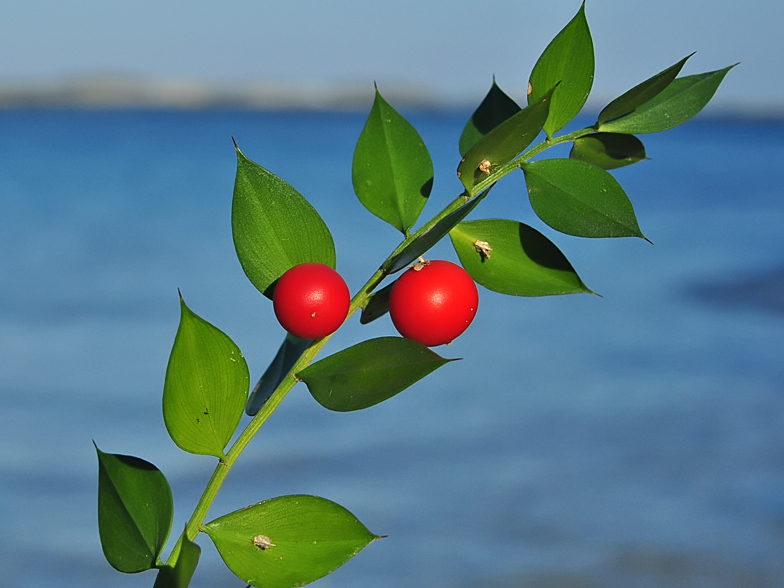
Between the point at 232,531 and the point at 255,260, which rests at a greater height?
the point at 255,260

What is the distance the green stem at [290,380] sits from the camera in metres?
0.45

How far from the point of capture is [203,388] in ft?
1.51

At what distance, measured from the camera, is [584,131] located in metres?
0.54

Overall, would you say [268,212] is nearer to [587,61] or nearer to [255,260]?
[255,260]

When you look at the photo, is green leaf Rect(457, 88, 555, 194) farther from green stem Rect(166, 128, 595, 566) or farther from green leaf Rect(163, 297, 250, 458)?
green leaf Rect(163, 297, 250, 458)

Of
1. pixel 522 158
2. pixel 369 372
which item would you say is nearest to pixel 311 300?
pixel 369 372

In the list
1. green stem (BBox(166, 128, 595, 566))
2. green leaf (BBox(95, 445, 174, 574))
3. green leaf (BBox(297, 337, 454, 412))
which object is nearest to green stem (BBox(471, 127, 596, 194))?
green stem (BBox(166, 128, 595, 566))

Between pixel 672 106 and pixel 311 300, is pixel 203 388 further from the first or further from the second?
pixel 672 106

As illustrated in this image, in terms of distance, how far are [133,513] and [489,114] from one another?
0.36 m

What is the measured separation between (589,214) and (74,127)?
19.6m

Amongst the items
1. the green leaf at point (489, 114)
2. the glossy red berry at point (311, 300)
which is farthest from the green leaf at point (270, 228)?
the green leaf at point (489, 114)

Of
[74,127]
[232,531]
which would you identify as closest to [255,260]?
[232,531]

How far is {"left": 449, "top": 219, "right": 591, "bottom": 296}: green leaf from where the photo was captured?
0.46 m

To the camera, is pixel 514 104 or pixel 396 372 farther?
pixel 514 104
